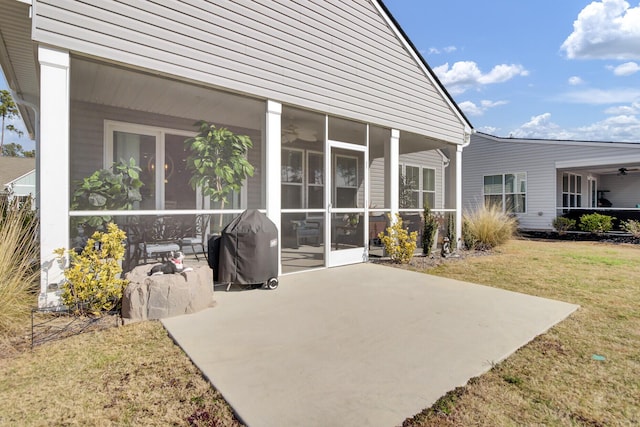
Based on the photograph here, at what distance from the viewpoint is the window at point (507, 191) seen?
14820mm

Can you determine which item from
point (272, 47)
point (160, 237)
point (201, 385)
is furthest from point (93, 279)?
point (272, 47)

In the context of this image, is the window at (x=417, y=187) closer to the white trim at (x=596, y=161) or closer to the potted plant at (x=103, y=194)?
the potted plant at (x=103, y=194)

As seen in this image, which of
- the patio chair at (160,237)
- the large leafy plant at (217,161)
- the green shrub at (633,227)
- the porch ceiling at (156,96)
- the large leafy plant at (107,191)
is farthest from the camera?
the green shrub at (633,227)

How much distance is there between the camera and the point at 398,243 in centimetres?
679

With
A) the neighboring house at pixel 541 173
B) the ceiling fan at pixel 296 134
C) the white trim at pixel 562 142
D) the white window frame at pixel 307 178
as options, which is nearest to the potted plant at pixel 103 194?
the ceiling fan at pixel 296 134

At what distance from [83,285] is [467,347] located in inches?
141

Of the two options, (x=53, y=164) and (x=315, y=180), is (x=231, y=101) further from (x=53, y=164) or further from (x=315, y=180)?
(x=53, y=164)

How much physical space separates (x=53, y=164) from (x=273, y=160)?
8.86 feet

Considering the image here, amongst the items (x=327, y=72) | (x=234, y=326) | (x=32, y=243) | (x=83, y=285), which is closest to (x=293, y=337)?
(x=234, y=326)

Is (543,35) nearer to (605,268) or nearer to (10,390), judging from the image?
(605,268)

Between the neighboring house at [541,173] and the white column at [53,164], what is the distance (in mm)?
14484

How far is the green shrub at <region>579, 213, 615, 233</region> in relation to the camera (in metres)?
12.3

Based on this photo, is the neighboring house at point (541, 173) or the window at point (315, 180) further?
the neighboring house at point (541, 173)

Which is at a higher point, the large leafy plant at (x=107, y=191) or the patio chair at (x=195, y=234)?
the large leafy plant at (x=107, y=191)
